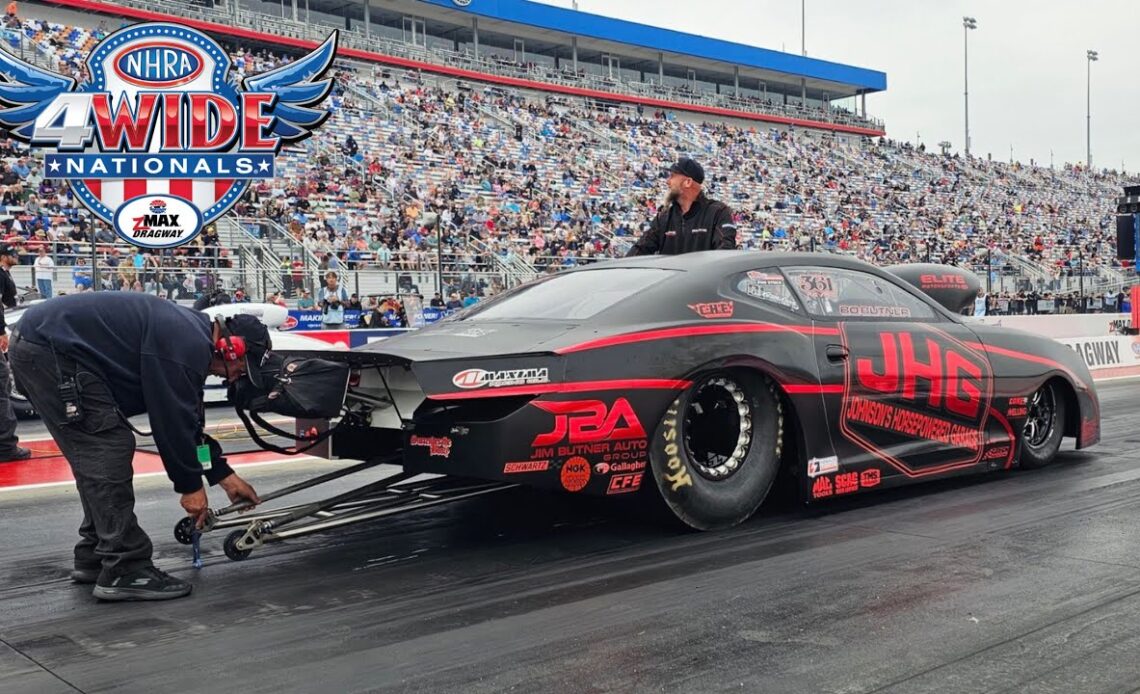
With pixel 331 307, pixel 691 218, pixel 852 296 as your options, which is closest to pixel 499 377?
pixel 852 296

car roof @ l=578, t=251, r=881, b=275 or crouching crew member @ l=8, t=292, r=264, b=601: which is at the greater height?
car roof @ l=578, t=251, r=881, b=275

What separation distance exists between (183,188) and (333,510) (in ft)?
40.5

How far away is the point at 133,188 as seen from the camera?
15148 mm

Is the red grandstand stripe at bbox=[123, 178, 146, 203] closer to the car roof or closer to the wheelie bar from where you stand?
the car roof

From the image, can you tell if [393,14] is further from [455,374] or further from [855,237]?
[455,374]

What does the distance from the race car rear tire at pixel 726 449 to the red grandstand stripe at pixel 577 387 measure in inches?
6.3

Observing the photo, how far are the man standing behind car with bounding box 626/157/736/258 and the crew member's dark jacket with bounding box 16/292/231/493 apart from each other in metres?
3.10

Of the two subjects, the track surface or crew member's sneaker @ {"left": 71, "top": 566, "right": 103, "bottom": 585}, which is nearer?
the track surface

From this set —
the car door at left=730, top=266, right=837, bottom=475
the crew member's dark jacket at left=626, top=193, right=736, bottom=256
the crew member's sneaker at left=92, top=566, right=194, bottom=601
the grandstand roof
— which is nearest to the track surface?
the crew member's sneaker at left=92, top=566, right=194, bottom=601

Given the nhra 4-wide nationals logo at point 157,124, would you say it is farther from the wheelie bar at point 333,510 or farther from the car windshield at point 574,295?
the wheelie bar at point 333,510

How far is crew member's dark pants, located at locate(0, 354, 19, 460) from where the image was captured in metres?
7.73

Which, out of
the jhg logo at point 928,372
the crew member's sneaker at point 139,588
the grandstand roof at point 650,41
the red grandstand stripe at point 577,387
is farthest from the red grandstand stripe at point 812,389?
the grandstand roof at point 650,41

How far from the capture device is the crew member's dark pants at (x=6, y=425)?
7.73 metres

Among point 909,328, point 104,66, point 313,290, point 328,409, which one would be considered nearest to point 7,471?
point 328,409
